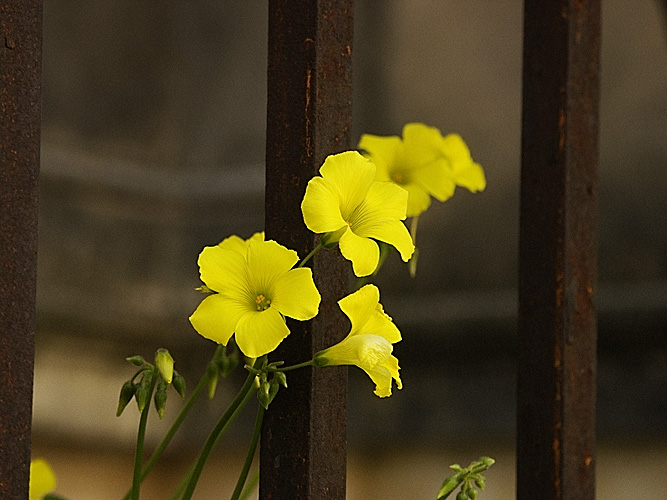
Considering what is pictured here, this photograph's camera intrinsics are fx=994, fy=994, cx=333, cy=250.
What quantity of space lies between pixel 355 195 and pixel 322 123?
43 millimetres

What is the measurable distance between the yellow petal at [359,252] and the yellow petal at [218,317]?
0.17 feet

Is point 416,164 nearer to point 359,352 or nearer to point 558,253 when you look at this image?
point 558,253

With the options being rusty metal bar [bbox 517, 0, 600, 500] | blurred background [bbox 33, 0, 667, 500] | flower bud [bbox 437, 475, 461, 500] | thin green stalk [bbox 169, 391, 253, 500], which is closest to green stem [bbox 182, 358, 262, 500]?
thin green stalk [bbox 169, 391, 253, 500]

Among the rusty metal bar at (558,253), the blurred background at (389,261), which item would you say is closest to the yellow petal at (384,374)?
the rusty metal bar at (558,253)

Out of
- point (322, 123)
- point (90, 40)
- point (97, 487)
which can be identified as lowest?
point (97, 487)

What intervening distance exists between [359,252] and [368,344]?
0.04m

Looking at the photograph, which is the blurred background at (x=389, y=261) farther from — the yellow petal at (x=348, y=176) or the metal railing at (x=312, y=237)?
the yellow petal at (x=348, y=176)

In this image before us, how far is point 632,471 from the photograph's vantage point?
73.9 inches

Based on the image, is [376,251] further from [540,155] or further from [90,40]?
[90,40]

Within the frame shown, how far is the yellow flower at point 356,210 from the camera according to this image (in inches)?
16.7

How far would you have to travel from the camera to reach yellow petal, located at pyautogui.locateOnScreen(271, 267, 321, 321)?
0.42m

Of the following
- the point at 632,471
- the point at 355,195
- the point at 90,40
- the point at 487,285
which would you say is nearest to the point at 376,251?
the point at 355,195

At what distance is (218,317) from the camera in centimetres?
43

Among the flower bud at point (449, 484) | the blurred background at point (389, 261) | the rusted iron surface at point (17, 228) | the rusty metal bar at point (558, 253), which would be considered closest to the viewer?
the rusted iron surface at point (17, 228)
